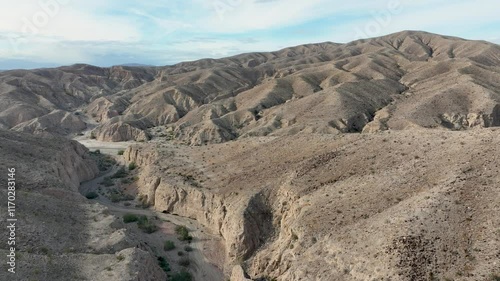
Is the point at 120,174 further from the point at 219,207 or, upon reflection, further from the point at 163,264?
the point at 163,264

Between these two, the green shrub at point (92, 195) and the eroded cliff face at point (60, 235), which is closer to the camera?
the eroded cliff face at point (60, 235)

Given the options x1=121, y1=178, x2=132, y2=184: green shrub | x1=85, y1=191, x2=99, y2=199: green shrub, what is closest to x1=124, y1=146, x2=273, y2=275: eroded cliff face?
x1=121, y1=178, x2=132, y2=184: green shrub

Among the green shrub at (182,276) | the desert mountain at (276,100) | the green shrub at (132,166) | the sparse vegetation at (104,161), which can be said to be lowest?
the green shrub at (182,276)

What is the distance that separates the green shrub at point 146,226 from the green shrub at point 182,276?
728 cm

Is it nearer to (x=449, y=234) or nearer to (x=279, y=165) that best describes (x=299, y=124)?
(x=279, y=165)

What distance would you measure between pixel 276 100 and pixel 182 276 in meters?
65.2

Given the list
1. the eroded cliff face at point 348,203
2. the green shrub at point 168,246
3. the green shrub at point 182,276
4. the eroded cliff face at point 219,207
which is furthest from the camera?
the green shrub at point 168,246

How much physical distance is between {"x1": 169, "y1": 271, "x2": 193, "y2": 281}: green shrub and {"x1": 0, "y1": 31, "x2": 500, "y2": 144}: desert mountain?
126ft

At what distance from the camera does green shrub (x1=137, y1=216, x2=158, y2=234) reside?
117 ft

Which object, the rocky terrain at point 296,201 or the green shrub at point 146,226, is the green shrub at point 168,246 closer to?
the rocky terrain at point 296,201

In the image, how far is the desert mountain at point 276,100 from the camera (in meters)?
66.8

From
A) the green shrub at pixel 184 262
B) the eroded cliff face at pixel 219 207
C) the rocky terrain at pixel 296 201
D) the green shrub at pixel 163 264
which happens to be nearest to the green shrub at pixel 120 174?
the rocky terrain at pixel 296 201

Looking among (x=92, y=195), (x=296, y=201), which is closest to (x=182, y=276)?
(x=296, y=201)

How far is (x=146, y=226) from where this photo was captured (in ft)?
117
